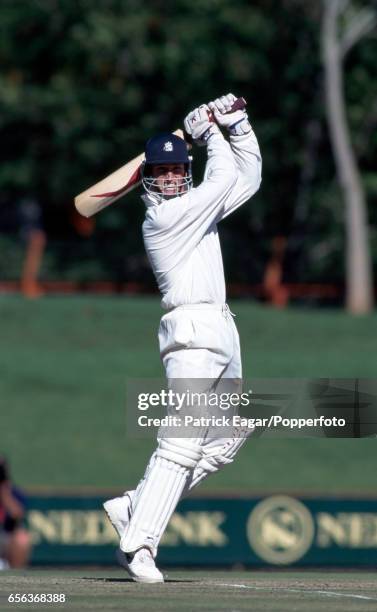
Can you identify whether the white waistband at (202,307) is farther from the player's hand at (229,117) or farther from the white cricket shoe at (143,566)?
the white cricket shoe at (143,566)

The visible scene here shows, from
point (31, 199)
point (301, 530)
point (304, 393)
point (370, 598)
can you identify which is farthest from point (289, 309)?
point (370, 598)

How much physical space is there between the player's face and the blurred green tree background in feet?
62.1

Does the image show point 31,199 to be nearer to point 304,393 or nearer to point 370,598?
point 304,393

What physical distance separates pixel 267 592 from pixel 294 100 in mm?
22306

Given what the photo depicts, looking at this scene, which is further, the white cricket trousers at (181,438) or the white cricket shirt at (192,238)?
the white cricket shirt at (192,238)

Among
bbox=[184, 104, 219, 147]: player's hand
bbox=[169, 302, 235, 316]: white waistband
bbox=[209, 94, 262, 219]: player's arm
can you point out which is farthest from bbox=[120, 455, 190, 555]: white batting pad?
bbox=[184, 104, 219, 147]: player's hand

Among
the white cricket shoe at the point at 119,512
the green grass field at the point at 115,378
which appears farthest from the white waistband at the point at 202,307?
the green grass field at the point at 115,378

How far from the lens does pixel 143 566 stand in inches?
289

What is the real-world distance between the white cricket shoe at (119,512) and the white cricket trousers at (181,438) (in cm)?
6

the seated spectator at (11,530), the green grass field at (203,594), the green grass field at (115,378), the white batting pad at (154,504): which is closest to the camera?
the green grass field at (203,594)

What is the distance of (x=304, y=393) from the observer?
27.8 ft

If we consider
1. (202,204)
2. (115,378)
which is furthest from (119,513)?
(115,378)

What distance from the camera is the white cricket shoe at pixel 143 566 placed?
7.33m

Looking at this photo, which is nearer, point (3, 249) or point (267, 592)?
point (267, 592)
